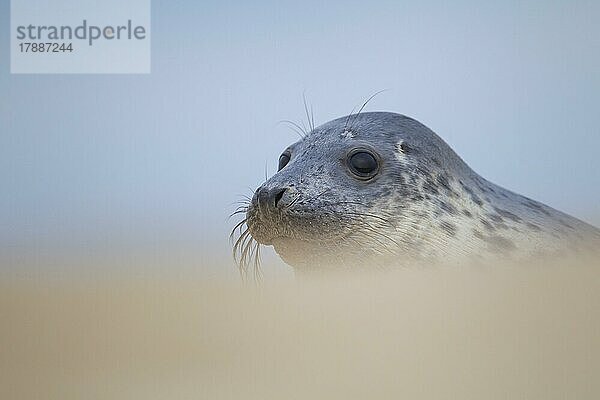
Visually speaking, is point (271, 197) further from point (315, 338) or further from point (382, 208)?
point (315, 338)

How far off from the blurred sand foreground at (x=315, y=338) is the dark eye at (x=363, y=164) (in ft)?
0.85

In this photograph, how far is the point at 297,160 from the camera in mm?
2074

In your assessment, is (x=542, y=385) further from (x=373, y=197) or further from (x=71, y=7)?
(x=71, y=7)

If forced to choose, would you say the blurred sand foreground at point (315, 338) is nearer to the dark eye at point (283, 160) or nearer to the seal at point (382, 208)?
the seal at point (382, 208)

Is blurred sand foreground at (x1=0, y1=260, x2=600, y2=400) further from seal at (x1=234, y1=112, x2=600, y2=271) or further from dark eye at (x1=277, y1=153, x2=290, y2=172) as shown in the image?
dark eye at (x1=277, y1=153, x2=290, y2=172)

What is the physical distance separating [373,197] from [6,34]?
116cm

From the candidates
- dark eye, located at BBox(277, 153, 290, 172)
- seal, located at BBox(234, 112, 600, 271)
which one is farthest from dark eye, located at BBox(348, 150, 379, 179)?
dark eye, located at BBox(277, 153, 290, 172)

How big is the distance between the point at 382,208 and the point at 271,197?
29 cm

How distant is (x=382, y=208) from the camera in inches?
80.2

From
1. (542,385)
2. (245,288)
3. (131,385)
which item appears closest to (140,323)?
(131,385)

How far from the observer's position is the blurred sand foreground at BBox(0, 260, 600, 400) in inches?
84.8

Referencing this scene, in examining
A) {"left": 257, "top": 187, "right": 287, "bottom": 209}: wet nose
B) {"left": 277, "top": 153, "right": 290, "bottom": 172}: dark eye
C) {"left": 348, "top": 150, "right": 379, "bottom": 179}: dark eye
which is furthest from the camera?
{"left": 277, "top": 153, "right": 290, "bottom": 172}: dark eye

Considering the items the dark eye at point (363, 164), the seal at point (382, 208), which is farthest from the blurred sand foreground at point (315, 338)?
the dark eye at point (363, 164)

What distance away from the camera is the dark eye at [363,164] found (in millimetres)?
2057
